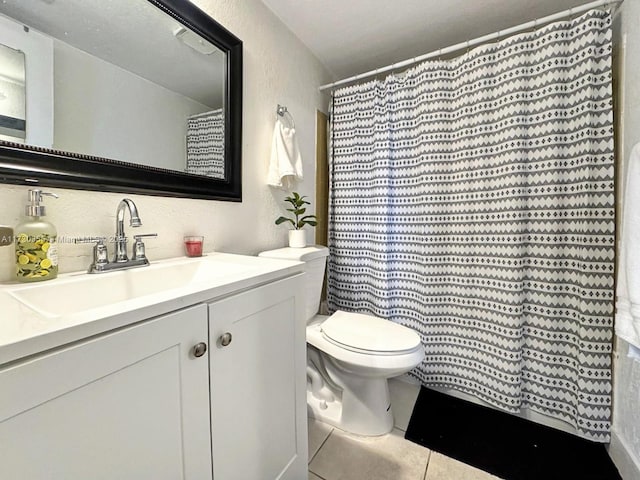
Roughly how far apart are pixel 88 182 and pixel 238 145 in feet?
2.03

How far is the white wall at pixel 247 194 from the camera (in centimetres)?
78

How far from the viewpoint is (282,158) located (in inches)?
56.7

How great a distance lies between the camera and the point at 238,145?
126cm

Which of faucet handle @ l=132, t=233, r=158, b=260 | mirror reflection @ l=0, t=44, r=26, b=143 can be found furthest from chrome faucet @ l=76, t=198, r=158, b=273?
mirror reflection @ l=0, t=44, r=26, b=143

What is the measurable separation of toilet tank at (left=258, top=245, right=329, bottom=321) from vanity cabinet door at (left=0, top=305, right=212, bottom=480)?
0.73 meters

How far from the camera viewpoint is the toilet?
116 centimetres

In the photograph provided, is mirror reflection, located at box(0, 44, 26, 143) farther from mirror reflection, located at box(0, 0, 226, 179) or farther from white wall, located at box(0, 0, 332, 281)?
white wall, located at box(0, 0, 332, 281)

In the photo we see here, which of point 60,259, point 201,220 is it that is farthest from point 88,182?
point 201,220

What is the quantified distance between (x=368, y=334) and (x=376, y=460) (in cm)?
51

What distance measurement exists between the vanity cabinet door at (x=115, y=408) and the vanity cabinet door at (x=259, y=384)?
5cm

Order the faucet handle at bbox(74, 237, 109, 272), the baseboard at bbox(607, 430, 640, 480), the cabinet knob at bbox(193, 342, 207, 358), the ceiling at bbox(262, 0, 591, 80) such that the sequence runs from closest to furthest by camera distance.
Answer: the cabinet knob at bbox(193, 342, 207, 358)
the faucet handle at bbox(74, 237, 109, 272)
the baseboard at bbox(607, 430, 640, 480)
the ceiling at bbox(262, 0, 591, 80)

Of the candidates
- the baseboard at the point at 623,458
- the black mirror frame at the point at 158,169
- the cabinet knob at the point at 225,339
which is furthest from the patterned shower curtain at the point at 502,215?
the cabinet knob at the point at 225,339

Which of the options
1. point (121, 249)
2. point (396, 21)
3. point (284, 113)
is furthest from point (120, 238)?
point (396, 21)

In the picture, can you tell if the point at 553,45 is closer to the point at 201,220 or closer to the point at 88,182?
the point at 201,220
